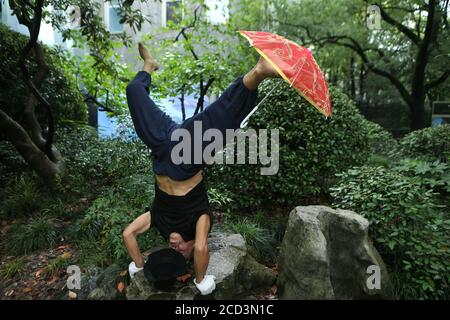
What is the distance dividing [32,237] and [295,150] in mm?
4031

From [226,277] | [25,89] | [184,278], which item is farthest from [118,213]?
[25,89]

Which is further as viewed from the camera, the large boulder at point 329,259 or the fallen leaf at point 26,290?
the fallen leaf at point 26,290

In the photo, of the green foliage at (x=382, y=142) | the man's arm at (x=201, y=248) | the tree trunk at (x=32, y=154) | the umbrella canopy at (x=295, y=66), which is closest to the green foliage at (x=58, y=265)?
the man's arm at (x=201, y=248)

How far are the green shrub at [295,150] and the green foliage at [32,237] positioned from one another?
2476 millimetres

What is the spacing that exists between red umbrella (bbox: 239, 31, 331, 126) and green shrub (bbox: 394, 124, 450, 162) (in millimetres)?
4091

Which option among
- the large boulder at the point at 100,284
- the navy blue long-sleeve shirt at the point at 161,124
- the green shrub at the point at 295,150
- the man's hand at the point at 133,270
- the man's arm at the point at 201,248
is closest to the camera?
the navy blue long-sleeve shirt at the point at 161,124

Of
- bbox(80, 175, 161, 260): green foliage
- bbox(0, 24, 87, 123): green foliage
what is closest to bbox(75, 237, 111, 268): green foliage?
bbox(80, 175, 161, 260): green foliage

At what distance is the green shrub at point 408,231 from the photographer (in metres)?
3.39

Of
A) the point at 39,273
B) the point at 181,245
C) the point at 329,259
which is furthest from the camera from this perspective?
the point at 39,273

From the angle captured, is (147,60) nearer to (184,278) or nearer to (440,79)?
(184,278)

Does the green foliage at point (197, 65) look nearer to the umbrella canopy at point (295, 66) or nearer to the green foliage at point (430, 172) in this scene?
the green foliage at point (430, 172)

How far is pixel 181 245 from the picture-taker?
324 centimetres

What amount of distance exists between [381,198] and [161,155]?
251cm
